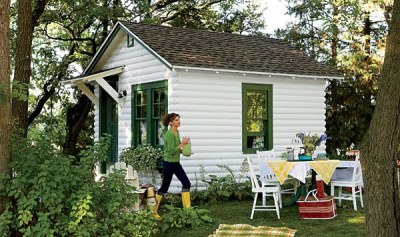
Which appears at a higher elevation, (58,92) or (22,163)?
(58,92)

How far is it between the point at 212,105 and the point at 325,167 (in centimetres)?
422

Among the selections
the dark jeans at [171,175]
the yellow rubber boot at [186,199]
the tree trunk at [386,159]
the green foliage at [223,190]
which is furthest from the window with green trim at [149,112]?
the tree trunk at [386,159]

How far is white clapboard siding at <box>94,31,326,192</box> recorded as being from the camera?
12922 millimetres

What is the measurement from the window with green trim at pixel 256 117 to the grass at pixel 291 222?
3014mm

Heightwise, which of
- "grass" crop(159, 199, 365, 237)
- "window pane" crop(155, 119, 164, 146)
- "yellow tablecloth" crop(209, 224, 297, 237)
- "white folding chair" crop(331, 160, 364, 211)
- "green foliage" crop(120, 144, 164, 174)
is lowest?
"grass" crop(159, 199, 365, 237)

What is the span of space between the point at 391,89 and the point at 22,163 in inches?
189

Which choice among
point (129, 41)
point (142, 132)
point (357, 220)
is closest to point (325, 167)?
point (357, 220)

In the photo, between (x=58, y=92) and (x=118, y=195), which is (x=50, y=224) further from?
(x=58, y=92)

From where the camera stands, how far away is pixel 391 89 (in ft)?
16.9

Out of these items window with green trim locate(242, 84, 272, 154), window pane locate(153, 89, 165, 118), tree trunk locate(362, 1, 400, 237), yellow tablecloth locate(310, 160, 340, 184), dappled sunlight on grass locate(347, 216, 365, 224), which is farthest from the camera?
window with green trim locate(242, 84, 272, 154)

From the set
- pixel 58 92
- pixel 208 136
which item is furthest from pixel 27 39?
pixel 58 92

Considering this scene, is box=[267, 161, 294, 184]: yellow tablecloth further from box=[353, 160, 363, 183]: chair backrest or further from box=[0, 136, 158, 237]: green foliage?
box=[0, 136, 158, 237]: green foliage

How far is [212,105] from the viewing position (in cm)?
1330

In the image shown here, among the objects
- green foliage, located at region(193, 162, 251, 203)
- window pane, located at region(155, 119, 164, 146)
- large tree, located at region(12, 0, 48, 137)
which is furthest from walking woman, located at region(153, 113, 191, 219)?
large tree, located at region(12, 0, 48, 137)
